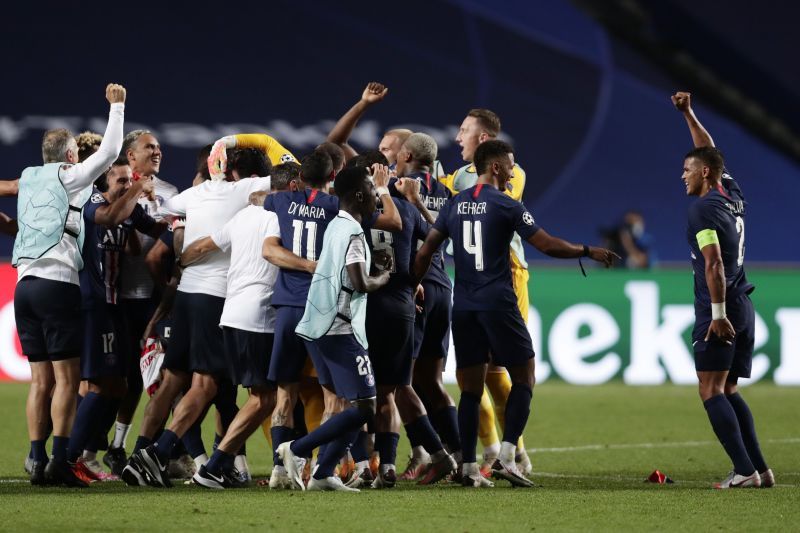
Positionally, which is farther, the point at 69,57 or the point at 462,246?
the point at 69,57

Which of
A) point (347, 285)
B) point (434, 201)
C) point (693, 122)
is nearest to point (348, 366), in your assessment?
point (347, 285)

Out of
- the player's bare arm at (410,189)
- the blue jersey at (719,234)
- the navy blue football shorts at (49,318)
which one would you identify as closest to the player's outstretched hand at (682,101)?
the blue jersey at (719,234)

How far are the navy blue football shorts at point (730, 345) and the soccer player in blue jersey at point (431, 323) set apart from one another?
62.4 inches

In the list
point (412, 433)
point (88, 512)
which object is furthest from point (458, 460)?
point (88, 512)

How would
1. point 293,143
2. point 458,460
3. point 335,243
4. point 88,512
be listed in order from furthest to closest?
point 293,143 < point 458,460 < point 335,243 < point 88,512

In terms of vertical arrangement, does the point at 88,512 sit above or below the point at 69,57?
below

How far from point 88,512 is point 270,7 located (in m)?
15.8

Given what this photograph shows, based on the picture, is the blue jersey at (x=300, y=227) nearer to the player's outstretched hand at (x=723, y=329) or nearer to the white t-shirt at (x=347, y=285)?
the white t-shirt at (x=347, y=285)

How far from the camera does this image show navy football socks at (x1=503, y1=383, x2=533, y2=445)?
325 inches

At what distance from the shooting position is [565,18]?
21.9 meters

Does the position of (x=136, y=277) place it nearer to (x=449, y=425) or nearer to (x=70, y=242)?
(x=70, y=242)

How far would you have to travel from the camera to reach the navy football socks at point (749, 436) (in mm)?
8508

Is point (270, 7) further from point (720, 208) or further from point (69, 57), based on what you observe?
point (720, 208)

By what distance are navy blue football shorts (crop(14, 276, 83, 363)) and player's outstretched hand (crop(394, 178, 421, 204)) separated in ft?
6.78
